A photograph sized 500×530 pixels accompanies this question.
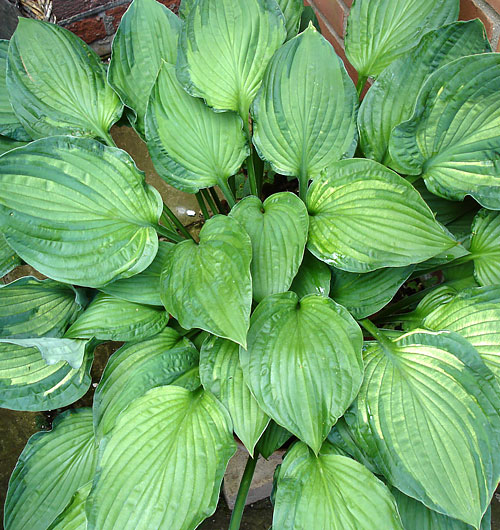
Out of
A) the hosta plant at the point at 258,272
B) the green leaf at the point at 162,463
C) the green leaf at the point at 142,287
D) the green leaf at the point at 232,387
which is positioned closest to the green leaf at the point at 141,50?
the hosta plant at the point at 258,272

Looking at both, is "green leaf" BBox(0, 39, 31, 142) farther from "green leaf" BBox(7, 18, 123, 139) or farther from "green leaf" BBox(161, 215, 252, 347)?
"green leaf" BBox(161, 215, 252, 347)

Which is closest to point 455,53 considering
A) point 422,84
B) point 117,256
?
point 422,84

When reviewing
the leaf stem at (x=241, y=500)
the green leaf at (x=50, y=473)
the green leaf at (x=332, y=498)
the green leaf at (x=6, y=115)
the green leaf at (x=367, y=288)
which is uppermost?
the green leaf at (x=6, y=115)

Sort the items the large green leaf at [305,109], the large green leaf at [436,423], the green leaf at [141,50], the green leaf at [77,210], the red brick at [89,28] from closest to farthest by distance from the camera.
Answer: the large green leaf at [436,423] < the green leaf at [77,210] < the large green leaf at [305,109] < the green leaf at [141,50] < the red brick at [89,28]

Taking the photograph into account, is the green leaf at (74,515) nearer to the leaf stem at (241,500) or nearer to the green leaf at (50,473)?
the green leaf at (50,473)

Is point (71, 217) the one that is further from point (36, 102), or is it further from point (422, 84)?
point (422, 84)

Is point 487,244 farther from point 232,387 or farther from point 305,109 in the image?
point 232,387
